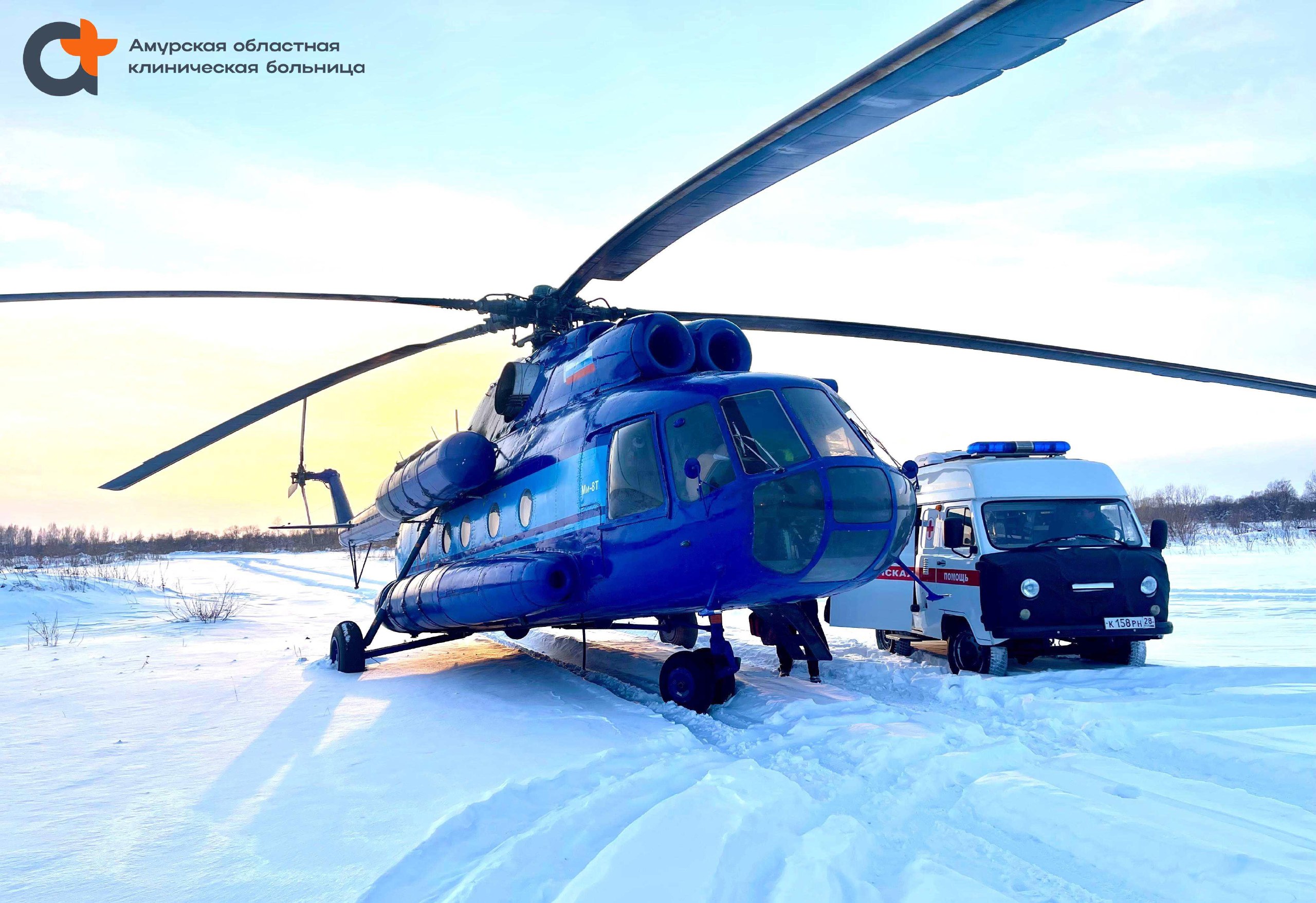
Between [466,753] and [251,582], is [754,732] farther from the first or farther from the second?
[251,582]

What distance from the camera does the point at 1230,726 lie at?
557 centimetres

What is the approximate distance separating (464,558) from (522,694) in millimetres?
2287

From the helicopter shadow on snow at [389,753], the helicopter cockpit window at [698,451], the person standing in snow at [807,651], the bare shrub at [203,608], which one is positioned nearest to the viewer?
the helicopter shadow on snow at [389,753]

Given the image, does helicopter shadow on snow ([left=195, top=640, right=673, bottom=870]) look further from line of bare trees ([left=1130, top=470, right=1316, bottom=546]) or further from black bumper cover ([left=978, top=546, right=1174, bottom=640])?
line of bare trees ([left=1130, top=470, right=1316, bottom=546])

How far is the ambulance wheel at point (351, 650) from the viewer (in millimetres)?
9273

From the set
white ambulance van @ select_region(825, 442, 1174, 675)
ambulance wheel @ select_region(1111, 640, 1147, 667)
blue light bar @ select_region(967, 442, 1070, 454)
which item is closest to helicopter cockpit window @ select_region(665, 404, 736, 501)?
white ambulance van @ select_region(825, 442, 1174, 675)

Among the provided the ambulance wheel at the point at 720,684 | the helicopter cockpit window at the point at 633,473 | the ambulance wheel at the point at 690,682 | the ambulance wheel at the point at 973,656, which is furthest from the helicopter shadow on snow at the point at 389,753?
the ambulance wheel at the point at 973,656

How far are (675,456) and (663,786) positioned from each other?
2.72 metres

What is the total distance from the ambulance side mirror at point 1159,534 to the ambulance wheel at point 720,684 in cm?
513

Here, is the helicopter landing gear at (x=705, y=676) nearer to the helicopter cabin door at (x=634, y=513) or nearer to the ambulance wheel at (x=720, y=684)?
the ambulance wheel at (x=720, y=684)

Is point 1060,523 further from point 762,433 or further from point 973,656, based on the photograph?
point 762,433

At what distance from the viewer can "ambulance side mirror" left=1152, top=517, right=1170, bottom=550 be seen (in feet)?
28.2

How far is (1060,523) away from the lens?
29.3 feet

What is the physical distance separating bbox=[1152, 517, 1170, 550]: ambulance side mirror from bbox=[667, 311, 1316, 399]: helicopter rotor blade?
1911 millimetres
